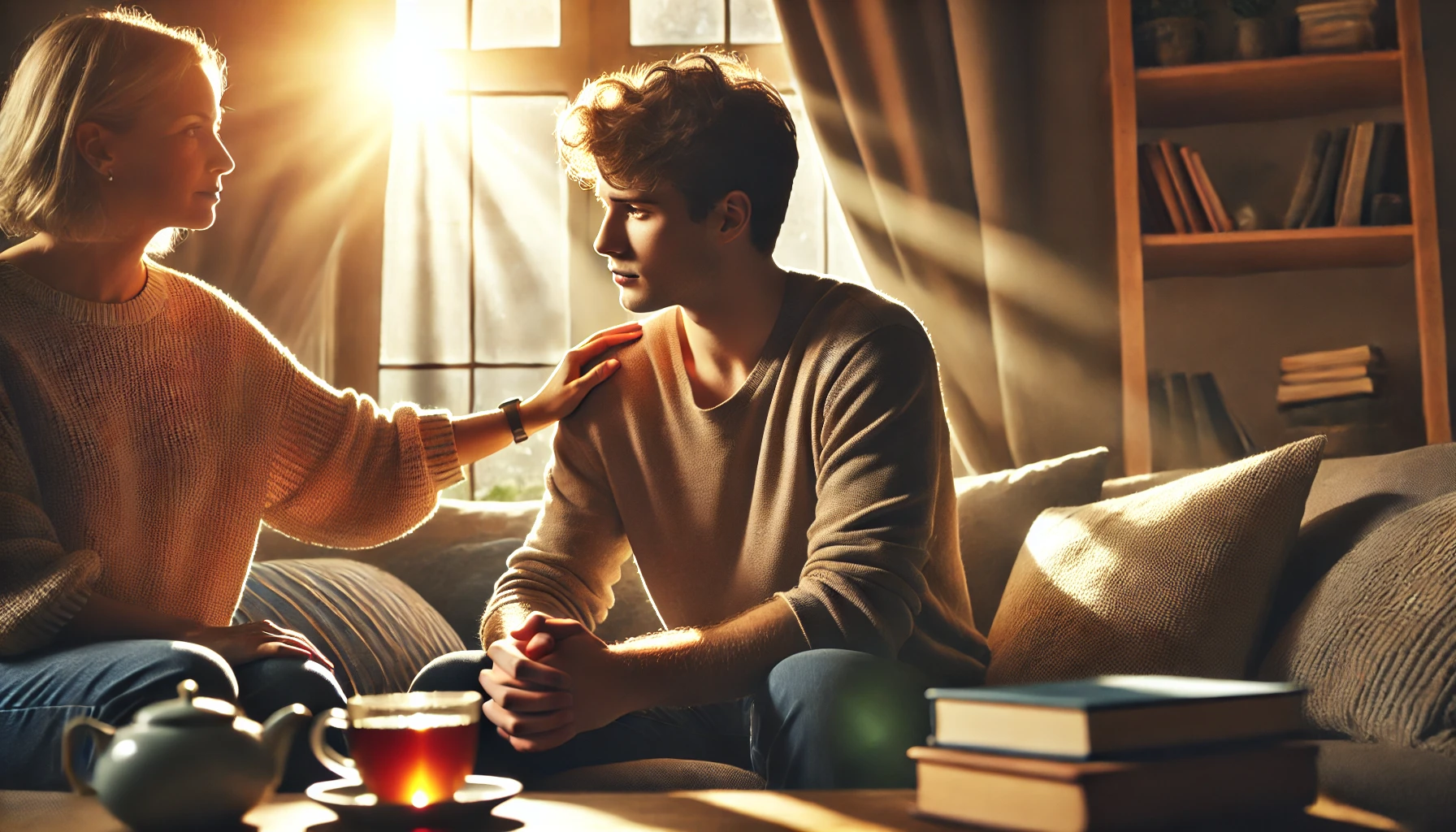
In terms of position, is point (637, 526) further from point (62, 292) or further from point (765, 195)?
point (62, 292)

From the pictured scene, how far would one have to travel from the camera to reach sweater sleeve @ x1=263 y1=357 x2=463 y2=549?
5.65 ft

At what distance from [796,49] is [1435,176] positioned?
1522mm

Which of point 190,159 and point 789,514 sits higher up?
point 190,159

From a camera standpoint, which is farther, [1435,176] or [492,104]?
[492,104]

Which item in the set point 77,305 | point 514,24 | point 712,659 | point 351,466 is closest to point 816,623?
point 712,659

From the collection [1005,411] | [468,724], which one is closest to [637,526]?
[468,724]

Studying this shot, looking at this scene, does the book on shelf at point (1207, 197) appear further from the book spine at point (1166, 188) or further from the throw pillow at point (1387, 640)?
the throw pillow at point (1387, 640)

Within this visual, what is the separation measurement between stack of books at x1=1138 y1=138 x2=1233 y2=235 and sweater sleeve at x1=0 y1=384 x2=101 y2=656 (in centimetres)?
220

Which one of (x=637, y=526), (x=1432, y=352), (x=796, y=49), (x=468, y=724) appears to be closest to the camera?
(x=468, y=724)

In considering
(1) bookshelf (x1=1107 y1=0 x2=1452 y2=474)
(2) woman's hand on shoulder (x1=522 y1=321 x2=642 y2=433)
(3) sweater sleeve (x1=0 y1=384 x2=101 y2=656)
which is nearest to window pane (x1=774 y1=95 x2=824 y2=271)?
(1) bookshelf (x1=1107 y1=0 x2=1452 y2=474)

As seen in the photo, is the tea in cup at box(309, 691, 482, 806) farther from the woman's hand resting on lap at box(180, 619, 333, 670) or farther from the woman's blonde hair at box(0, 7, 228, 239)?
the woman's blonde hair at box(0, 7, 228, 239)

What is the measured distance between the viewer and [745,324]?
1630 millimetres

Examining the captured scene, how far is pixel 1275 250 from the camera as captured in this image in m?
2.64

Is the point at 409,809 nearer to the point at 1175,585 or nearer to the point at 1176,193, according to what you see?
A: the point at 1175,585
